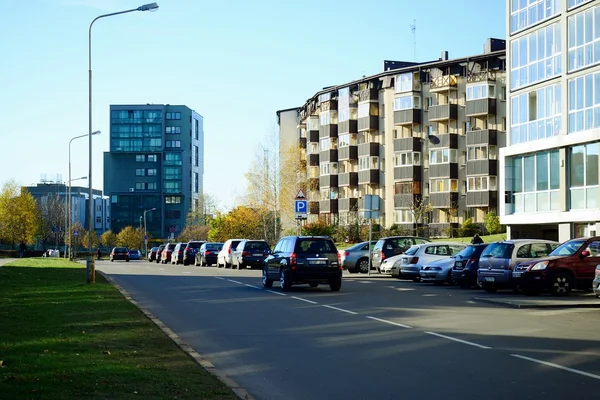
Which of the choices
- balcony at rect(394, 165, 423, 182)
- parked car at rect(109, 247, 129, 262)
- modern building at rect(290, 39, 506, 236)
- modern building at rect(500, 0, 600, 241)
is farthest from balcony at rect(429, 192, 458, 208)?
modern building at rect(500, 0, 600, 241)

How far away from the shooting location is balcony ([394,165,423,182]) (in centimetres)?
8856

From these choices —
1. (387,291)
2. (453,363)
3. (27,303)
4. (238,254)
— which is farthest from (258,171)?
(453,363)

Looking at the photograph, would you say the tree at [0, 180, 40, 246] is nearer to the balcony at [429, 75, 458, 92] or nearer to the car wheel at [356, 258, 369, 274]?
the balcony at [429, 75, 458, 92]

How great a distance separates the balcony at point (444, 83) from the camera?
84625mm

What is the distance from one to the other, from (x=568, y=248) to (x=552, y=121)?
61.6 feet

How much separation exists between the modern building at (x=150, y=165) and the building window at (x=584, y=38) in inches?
5197

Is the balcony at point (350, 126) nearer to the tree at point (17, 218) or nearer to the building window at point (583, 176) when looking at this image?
the tree at point (17, 218)

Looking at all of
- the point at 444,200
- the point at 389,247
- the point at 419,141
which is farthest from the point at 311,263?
Answer: the point at 419,141

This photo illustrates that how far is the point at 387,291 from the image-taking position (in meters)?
28.6

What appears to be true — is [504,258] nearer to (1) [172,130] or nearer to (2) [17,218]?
(2) [17,218]

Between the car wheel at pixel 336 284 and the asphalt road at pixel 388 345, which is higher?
the car wheel at pixel 336 284

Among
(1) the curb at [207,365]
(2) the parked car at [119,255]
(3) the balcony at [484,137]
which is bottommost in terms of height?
(2) the parked car at [119,255]

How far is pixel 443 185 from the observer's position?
8556cm

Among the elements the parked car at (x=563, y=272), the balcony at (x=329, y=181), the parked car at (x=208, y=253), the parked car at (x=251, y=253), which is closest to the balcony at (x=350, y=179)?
the balcony at (x=329, y=181)
